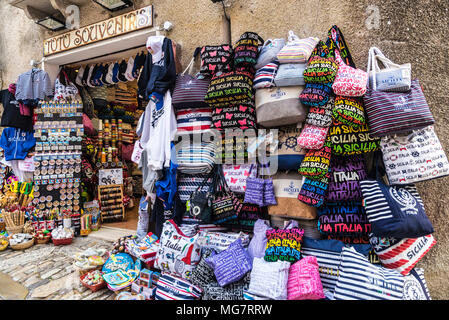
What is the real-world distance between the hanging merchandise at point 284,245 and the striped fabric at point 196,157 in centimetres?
110

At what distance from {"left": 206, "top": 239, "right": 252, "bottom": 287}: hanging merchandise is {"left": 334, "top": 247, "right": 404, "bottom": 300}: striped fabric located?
0.78 metres

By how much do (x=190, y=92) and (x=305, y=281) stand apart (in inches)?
88.5

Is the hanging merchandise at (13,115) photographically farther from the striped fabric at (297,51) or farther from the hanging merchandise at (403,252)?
the hanging merchandise at (403,252)

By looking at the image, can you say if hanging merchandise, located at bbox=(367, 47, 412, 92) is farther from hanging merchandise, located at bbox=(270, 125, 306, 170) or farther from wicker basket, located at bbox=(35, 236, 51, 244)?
wicker basket, located at bbox=(35, 236, 51, 244)

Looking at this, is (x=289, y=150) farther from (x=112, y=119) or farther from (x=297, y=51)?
(x=112, y=119)

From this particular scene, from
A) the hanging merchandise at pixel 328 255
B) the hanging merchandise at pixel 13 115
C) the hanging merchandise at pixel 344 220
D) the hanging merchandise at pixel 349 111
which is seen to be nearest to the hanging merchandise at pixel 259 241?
the hanging merchandise at pixel 328 255

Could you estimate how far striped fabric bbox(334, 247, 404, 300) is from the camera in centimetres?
174

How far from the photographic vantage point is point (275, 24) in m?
2.84

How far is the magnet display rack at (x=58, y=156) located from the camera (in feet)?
14.6

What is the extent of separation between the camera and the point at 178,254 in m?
2.54

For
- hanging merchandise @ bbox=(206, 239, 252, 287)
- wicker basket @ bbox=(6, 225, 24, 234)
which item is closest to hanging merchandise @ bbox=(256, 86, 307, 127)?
hanging merchandise @ bbox=(206, 239, 252, 287)

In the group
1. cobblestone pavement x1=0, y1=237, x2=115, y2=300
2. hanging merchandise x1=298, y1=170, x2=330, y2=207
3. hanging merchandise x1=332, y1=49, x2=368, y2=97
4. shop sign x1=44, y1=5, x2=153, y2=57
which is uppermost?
shop sign x1=44, y1=5, x2=153, y2=57
